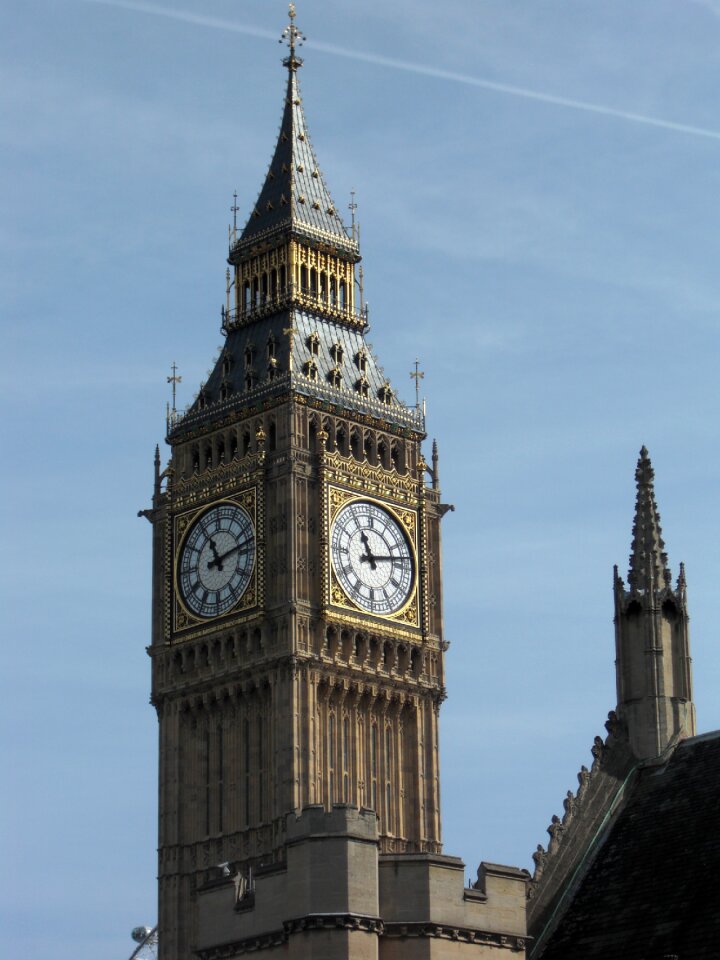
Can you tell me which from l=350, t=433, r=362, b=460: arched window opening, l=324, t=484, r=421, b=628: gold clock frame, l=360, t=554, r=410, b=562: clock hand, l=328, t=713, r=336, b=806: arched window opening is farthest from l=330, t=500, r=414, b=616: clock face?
l=328, t=713, r=336, b=806: arched window opening

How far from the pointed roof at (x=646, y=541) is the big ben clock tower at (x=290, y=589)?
40697 millimetres

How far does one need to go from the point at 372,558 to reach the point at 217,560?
5.50 m

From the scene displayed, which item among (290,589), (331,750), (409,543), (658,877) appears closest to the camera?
(658,877)

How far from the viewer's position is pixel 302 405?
95062 mm

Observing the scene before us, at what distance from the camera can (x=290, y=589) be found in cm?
9175

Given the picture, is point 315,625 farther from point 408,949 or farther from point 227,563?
point 408,949

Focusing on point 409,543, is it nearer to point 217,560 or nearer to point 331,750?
point 217,560

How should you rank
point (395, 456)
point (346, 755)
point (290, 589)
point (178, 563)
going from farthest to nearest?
point (395, 456)
point (178, 563)
point (346, 755)
point (290, 589)

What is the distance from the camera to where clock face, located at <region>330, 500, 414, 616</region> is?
308 ft

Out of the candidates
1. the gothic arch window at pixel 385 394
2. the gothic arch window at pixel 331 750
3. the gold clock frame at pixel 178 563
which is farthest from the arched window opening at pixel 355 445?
the gothic arch window at pixel 331 750

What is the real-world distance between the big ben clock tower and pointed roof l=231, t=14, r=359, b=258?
16 centimetres

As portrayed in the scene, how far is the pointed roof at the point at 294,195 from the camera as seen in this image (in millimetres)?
99875

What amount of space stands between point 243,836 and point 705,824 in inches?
1935

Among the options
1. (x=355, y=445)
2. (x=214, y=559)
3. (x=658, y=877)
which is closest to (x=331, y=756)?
(x=214, y=559)
